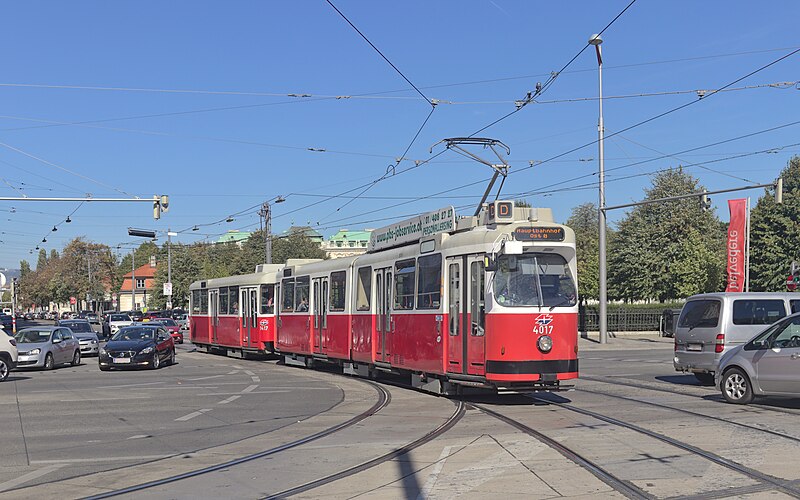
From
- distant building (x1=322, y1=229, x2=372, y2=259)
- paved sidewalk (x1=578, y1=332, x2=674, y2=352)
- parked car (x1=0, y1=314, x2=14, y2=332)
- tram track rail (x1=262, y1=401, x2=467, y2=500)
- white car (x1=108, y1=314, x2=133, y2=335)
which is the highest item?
distant building (x1=322, y1=229, x2=372, y2=259)

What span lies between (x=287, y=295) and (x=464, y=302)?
1264 cm

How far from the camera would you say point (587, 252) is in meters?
73.2

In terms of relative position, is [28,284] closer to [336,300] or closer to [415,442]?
[336,300]

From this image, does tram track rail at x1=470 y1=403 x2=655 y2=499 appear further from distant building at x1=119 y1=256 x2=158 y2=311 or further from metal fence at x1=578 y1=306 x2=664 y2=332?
distant building at x1=119 y1=256 x2=158 y2=311

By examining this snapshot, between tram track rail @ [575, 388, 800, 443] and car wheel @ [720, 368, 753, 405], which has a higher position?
car wheel @ [720, 368, 753, 405]

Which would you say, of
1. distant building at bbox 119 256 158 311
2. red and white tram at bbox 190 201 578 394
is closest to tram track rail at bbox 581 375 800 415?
red and white tram at bbox 190 201 578 394

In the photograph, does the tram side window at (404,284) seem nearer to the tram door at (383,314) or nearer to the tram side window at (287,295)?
the tram door at (383,314)

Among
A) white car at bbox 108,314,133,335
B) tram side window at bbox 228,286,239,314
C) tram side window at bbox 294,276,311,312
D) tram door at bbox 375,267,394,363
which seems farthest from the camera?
white car at bbox 108,314,133,335

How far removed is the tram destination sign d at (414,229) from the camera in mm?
17125

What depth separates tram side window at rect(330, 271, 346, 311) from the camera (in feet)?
73.1

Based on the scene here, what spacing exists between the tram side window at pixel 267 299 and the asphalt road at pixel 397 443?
9.76 m

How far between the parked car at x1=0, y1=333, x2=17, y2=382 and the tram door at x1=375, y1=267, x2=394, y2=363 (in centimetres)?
959

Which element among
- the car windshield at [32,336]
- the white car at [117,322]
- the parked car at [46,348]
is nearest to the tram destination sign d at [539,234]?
the parked car at [46,348]

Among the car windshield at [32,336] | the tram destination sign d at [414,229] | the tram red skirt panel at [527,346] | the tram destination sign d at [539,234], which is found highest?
the tram destination sign d at [414,229]
